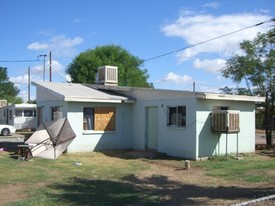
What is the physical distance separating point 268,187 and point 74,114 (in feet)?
34.8

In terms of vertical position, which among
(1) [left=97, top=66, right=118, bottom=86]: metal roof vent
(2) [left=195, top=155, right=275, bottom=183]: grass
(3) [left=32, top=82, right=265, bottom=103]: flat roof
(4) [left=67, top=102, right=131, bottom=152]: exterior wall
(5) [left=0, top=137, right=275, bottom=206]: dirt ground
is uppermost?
(1) [left=97, top=66, right=118, bottom=86]: metal roof vent

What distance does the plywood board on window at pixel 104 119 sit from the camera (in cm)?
1994

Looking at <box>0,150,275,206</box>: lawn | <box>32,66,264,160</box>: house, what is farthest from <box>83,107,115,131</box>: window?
<box>0,150,275,206</box>: lawn

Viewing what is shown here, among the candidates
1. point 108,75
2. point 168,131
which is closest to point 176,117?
point 168,131

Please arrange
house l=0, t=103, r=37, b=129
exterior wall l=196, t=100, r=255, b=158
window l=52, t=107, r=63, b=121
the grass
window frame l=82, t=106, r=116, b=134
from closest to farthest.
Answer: the grass → exterior wall l=196, t=100, r=255, b=158 → window l=52, t=107, r=63, b=121 → window frame l=82, t=106, r=116, b=134 → house l=0, t=103, r=37, b=129

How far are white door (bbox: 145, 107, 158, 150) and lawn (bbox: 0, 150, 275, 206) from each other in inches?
70.2

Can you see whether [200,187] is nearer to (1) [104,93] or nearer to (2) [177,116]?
(2) [177,116]

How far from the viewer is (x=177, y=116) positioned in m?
17.8

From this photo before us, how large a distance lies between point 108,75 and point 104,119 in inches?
152

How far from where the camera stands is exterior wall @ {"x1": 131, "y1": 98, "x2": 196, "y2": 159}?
1697 centimetres

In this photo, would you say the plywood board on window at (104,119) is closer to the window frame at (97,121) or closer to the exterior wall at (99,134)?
the window frame at (97,121)

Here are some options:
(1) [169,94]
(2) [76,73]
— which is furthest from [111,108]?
(2) [76,73]

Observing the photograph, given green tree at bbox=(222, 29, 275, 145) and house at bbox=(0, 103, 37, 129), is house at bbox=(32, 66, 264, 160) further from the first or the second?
house at bbox=(0, 103, 37, 129)

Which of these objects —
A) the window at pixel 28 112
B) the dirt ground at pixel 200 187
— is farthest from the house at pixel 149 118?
the window at pixel 28 112
